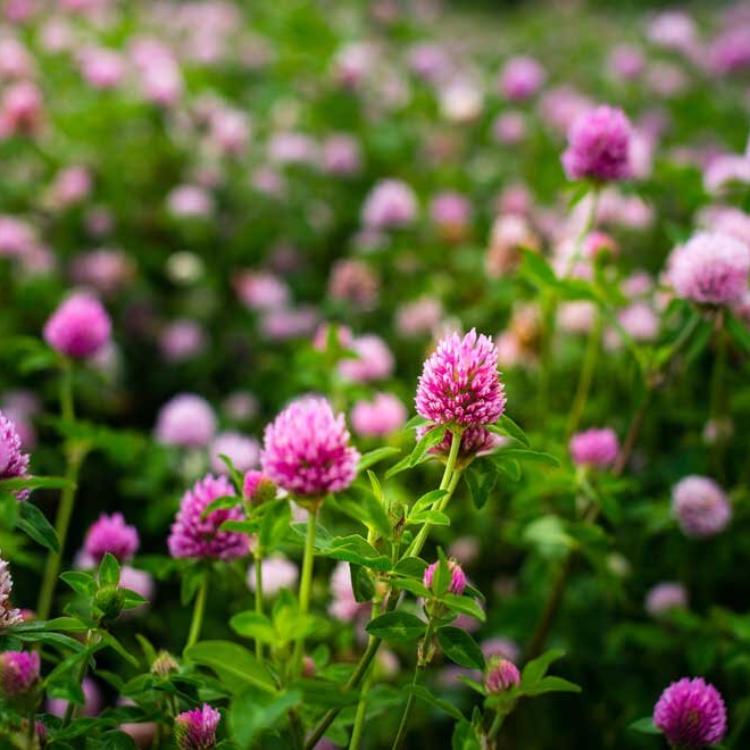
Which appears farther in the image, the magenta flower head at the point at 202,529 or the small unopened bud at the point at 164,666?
the magenta flower head at the point at 202,529

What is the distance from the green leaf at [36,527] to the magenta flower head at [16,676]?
14 centimetres

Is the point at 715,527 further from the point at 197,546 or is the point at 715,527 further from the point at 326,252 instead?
the point at 326,252

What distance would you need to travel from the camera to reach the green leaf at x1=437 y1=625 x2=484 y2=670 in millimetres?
1155

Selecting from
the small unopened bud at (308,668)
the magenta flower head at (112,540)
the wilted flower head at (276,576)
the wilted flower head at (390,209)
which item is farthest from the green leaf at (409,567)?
the wilted flower head at (390,209)

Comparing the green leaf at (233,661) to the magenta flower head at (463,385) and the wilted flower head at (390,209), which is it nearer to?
the magenta flower head at (463,385)

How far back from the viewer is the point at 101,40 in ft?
13.9

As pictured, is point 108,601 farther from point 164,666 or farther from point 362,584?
point 362,584

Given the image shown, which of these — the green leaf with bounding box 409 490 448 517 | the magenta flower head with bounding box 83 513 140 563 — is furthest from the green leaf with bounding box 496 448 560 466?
the magenta flower head with bounding box 83 513 140 563

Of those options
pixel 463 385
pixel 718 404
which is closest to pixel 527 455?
pixel 463 385

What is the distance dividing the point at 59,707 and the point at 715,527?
134 cm

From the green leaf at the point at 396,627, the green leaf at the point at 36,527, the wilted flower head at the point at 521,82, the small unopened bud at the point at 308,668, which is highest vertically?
the wilted flower head at the point at 521,82

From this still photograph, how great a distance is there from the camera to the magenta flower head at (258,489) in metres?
1.18

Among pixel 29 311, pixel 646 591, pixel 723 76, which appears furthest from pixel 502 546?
pixel 723 76

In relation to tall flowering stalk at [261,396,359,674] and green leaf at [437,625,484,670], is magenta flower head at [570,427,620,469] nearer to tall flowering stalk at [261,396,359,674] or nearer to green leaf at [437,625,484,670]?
green leaf at [437,625,484,670]
